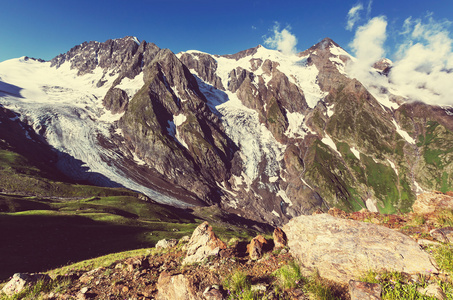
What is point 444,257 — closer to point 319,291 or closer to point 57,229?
point 319,291

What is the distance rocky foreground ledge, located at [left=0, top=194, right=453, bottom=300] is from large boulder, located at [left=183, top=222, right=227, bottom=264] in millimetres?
80

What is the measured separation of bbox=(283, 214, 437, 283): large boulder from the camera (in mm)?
7492

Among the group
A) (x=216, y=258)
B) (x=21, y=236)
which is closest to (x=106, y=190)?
(x=21, y=236)

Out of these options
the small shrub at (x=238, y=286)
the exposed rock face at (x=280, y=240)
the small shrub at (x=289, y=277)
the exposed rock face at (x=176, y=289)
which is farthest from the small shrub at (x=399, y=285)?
the exposed rock face at (x=176, y=289)

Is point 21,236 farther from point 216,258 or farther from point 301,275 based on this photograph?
point 301,275

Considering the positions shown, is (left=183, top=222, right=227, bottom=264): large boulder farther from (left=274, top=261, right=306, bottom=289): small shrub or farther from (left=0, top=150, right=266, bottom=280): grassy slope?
(left=0, top=150, right=266, bottom=280): grassy slope

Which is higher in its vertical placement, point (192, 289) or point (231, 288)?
point (231, 288)

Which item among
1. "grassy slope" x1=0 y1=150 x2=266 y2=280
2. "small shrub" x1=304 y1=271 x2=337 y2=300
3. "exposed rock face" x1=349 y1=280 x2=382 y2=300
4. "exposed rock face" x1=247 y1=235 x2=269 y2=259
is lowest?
"grassy slope" x1=0 y1=150 x2=266 y2=280

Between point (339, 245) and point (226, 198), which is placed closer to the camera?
point (339, 245)

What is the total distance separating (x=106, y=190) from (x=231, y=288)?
142760 mm

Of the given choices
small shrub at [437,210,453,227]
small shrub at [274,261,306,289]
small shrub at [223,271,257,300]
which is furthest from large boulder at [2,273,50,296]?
small shrub at [437,210,453,227]

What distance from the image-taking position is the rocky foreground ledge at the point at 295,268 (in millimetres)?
7137

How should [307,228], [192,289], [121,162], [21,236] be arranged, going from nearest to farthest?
1. [192,289]
2. [307,228]
3. [21,236]
4. [121,162]

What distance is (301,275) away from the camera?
853 centimetres
